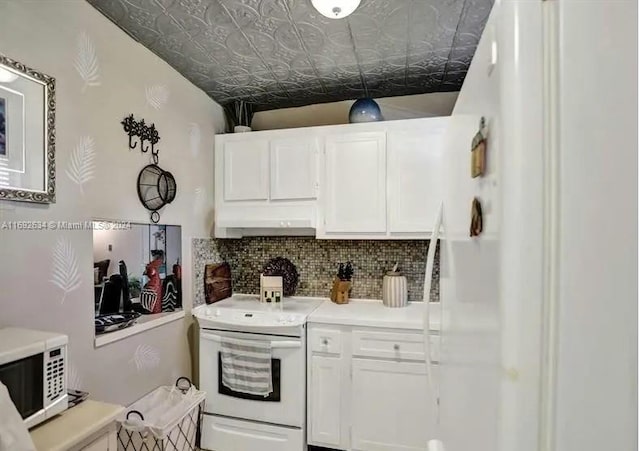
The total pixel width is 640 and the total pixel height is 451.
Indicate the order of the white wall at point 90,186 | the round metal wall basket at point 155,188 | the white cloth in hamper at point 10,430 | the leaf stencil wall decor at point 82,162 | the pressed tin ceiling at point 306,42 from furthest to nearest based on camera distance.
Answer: the round metal wall basket at point 155,188, the pressed tin ceiling at point 306,42, the leaf stencil wall decor at point 82,162, the white wall at point 90,186, the white cloth in hamper at point 10,430

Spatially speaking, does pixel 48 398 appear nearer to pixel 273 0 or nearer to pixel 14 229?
pixel 14 229

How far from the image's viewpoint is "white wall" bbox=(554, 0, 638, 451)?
0.40 meters

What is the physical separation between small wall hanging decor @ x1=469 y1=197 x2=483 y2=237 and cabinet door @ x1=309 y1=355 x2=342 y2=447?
166 centimetres

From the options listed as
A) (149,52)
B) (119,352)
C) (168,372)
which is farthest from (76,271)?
(149,52)

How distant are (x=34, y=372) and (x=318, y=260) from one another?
195cm

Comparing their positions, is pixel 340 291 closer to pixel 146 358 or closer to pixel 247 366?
pixel 247 366

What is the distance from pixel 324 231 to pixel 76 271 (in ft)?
4.93

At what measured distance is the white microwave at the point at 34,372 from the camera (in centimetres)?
104

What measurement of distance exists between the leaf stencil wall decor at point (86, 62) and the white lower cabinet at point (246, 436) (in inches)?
82.6

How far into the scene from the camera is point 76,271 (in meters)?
1.53

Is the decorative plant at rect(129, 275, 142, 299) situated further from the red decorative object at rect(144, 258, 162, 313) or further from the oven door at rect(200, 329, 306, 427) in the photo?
the oven door at rect(200, 329, 306, 427)

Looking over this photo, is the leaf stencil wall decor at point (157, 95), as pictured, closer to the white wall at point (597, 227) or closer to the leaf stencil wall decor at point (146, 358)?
the leaf stencil wall decor at point (146, 358)

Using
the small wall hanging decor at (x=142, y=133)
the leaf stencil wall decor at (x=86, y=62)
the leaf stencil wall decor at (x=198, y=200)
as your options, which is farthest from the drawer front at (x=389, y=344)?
the leaf stencil wall decor at (x=86, y=62)

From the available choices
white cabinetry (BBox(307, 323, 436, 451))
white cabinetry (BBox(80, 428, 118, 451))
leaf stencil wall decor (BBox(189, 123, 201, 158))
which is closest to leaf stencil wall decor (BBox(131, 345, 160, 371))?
white cabinetry (BBox(80, 428, 118, 451))
